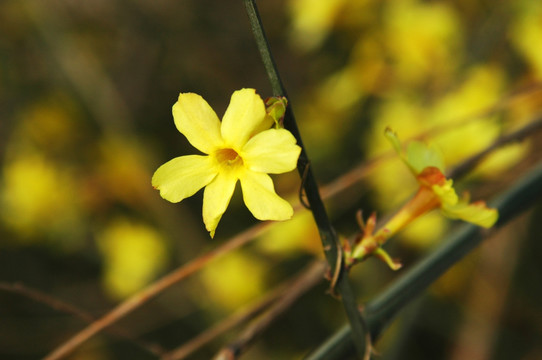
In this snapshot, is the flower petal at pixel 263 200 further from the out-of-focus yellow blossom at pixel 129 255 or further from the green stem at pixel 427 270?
the out-of-focus yellow blossom at pixel 129 255

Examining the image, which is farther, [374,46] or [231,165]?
[374,46]

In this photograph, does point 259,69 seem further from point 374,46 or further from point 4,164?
point 4,164

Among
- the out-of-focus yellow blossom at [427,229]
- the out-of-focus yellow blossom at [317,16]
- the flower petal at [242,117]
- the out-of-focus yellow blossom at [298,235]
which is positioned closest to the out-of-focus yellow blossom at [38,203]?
the out-of-focus yellow blossom at [298,235]

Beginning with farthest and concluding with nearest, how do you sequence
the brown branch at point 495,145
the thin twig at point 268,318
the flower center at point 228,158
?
the brown branch at point 495,145 < the thin twig at point 268,318 < the flower center at point 228,158

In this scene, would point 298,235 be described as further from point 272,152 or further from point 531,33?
point 272,152

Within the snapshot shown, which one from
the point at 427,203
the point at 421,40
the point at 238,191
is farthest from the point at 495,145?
the point at 238,191

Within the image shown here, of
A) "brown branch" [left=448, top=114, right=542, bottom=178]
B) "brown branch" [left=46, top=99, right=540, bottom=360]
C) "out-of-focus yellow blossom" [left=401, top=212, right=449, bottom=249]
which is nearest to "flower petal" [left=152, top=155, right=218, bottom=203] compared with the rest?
"brown branch" [left=46, top=99, right=540, bottom=360]

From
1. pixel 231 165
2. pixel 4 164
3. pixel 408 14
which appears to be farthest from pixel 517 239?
pixel 4 164
